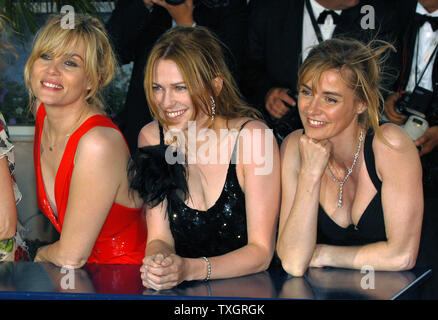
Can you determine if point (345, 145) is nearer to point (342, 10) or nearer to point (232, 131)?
point (232, 131)

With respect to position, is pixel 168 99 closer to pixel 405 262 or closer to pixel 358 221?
pixel 358 221

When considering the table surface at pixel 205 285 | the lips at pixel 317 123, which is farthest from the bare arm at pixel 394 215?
the lips at pixel 317 123

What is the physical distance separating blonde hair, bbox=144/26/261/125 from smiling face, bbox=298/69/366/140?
0.81ft

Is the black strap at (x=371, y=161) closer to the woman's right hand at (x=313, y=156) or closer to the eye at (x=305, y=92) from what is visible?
the woman's right hand at (x=313, y=156)

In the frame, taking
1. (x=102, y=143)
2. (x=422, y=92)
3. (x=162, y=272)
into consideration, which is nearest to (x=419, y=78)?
(x=422, y=92)

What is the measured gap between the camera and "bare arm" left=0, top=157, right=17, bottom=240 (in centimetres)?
208

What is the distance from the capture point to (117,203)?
227cm

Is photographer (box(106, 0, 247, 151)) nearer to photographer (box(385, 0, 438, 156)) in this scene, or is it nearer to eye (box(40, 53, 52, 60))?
eye (box(40, 53, 52, 60))

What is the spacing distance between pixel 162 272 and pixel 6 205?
708 millimetres

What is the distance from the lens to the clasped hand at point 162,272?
1670 mm

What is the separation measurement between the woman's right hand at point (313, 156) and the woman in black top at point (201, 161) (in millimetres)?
96

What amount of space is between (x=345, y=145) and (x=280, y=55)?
95cm
